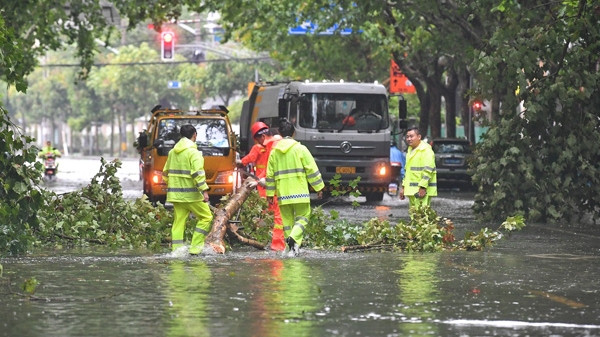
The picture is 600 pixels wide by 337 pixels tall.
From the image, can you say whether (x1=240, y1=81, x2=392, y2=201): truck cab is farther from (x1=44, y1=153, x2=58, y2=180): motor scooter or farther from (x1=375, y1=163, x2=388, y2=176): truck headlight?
(x1=44, y1=153, x2=58, y2=180): motor scooter

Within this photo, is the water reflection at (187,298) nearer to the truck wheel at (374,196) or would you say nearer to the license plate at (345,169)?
the license plate at (345,169)

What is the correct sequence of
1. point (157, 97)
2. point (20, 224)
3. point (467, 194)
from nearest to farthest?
1. point (20, 224)
2. point (467, 194)
3. point (157, 97)

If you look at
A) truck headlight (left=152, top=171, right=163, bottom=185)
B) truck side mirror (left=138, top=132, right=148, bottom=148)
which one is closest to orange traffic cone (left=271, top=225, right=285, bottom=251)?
truck headlight (left=152, top=171, right=163, bottom=185)

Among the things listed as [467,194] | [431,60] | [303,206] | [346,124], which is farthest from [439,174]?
[303,206]

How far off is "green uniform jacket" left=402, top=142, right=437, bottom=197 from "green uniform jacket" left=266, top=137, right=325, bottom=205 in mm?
4083

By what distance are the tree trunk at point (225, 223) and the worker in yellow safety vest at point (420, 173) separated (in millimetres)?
3339

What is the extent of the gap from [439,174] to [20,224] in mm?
26433

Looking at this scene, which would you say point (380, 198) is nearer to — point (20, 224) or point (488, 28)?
point (488, 28)

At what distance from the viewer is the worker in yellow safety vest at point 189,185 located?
16.0 m

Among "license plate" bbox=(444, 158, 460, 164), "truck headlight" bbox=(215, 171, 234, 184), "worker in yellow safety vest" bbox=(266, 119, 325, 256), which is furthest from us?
"license plate" bbox=(444, 158, 460, 164)

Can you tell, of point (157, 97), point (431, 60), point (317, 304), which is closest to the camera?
point (317, 304)

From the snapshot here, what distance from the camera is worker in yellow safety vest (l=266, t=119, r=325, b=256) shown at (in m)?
15.9

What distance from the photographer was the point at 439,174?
41.3 m

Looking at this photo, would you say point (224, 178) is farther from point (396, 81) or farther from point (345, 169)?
point (396, 81)
